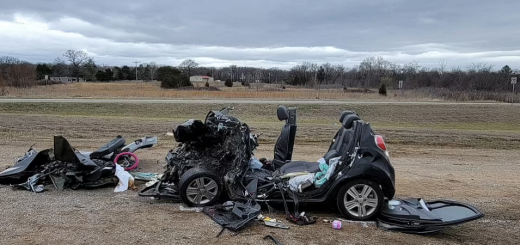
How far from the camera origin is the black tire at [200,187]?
5715 millimetres

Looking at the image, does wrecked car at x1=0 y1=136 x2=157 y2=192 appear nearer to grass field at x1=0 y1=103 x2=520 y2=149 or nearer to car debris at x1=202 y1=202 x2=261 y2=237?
car debris at x1=202 y1=202 x2=261 y2=237

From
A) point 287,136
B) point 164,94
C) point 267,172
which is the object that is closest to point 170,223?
point 267,172

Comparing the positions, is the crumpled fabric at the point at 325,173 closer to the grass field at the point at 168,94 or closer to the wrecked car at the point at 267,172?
the wrecked car at the point at 267,172

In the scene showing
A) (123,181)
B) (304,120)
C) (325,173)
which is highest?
(325,173)

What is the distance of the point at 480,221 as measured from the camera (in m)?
5.56

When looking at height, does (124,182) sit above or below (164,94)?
below

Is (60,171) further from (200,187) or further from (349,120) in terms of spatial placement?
(349,120)

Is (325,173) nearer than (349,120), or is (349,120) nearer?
(325,173)

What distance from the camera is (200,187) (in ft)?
18.9

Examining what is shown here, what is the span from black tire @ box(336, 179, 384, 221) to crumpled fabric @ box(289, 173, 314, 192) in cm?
46

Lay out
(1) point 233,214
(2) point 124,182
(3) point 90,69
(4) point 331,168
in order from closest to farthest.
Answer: (1) point 233,214, (4) point 331,168, (2) point 124,182, (3) point 90,69

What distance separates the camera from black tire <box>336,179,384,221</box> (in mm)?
5305

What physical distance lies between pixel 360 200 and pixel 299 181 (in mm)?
847

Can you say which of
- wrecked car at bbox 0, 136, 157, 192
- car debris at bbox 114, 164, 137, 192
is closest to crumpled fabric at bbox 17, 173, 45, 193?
wrecked car at bbox 0, 136, 157, 192
